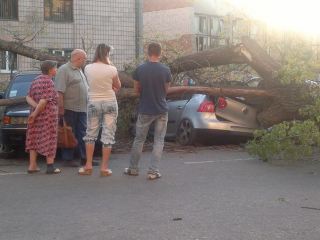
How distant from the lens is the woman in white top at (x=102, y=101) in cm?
846

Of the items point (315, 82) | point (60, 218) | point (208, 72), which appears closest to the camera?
point (60, 218)

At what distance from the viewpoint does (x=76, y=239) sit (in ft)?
17.2

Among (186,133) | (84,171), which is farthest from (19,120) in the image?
(186,133)

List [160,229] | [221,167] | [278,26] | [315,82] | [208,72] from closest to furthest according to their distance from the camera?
[160,229], [221,167], [315,82], [208,72], [278,26]

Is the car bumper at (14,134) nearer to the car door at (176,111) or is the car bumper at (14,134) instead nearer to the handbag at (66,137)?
the handbag at (66,137)

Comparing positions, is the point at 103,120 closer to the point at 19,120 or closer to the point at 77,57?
the point at 77,57

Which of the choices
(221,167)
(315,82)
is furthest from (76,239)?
(315,82)

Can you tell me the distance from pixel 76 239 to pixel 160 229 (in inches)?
31.5

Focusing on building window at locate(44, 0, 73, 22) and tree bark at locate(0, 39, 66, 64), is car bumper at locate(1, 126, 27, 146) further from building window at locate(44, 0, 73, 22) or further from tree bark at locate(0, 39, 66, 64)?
building window at locate(44, 0, 73, 22)

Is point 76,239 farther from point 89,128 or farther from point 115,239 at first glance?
point 89,128

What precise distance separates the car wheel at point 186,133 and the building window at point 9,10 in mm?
16474

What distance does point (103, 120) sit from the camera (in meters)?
8.56

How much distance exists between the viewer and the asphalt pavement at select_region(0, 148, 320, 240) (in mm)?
5508

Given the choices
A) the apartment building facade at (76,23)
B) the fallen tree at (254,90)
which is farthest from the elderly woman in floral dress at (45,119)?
the apartment building facade at (76,23)
